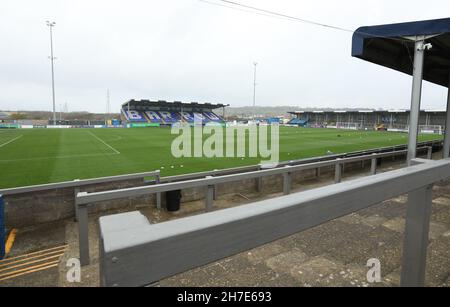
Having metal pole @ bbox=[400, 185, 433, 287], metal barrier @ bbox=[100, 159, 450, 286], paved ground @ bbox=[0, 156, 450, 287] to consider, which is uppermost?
metal barrier @ bbox=[100, 159, 450, 286]

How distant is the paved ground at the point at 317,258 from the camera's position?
126 inches

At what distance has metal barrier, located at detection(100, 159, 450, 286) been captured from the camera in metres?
0.79

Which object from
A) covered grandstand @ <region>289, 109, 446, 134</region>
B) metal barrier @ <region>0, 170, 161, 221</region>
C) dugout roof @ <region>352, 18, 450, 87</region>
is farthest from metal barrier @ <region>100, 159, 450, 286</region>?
covered grandstand @ <region>289, 109, 446, 134</region>

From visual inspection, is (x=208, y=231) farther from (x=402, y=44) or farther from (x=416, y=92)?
(x=402, y=44)

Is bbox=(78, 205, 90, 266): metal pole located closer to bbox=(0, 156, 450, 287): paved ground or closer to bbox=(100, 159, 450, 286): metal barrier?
bbox=(0, 156, 450, 287): paved ground

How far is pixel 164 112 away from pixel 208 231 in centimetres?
6499

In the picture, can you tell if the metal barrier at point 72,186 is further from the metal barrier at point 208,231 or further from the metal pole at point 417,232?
the metal barrier at point 208,231

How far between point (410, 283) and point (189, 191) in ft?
23.5

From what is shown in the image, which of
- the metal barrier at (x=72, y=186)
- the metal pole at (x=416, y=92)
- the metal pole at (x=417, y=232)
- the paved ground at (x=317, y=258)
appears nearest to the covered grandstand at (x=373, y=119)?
the metal pole at (x=416, y=92)

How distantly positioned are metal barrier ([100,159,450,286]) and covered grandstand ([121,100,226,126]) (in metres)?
55.0

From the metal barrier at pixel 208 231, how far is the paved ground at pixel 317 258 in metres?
2.15

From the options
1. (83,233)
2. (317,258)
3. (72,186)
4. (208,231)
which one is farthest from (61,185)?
(208,231)

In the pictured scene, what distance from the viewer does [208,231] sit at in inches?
35.5
